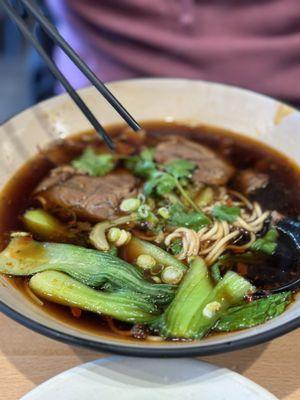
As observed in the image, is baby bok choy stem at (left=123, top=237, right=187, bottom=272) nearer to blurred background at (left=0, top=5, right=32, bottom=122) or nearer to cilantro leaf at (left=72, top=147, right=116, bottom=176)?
cilantro leaf at (left=72, top=147, right=116, bottom=176)

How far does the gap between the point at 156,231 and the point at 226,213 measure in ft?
0.71

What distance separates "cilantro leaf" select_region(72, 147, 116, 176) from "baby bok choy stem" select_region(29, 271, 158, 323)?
1.74 feet

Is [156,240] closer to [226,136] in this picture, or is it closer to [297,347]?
[297,347]

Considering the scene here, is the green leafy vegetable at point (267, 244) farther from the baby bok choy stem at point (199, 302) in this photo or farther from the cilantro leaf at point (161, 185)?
the cilantro leaf at point (161, 185)

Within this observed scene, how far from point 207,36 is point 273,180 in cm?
81

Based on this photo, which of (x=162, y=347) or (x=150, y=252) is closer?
(x=162, y=347)

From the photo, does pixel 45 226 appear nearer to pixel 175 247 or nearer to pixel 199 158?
pixel 175 247

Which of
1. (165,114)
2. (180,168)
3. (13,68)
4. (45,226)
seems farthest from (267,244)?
(13,68)

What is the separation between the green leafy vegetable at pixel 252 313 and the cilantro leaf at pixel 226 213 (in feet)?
1.12

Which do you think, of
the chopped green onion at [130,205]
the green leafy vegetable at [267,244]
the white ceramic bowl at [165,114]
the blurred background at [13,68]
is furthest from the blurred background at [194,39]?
the blurred background at [13,68]

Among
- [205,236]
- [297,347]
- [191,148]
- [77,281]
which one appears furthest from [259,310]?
[191,148]

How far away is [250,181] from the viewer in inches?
68.6

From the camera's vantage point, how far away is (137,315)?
1.24 m

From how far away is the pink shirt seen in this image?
2197 mm
